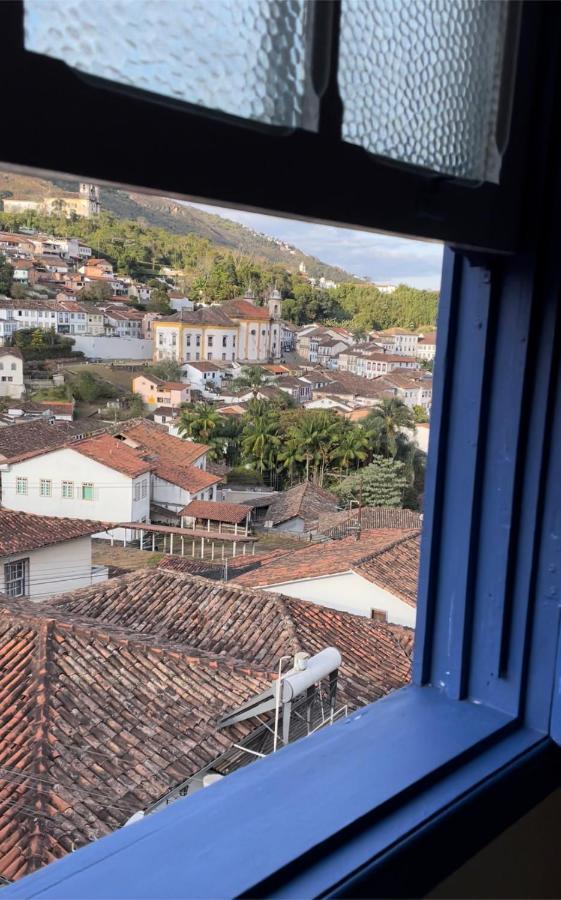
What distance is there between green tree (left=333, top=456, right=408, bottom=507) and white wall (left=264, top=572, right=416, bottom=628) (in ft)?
2.13

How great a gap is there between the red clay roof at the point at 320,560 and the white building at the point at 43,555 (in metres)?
Result: 0.98

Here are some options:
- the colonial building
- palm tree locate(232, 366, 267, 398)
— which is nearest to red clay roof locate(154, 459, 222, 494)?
palm tree locate(232, 366, 267, 398)

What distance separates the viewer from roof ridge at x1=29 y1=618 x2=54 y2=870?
2299 mm

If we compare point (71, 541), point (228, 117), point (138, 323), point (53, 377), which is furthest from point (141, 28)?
point (71, 541)

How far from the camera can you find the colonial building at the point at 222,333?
155 cm

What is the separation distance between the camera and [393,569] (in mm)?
4211

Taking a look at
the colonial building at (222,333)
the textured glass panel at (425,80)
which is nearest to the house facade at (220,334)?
the colonial building at (222,333)

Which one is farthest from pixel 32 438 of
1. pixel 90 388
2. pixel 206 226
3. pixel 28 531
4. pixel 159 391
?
pixel 28 531

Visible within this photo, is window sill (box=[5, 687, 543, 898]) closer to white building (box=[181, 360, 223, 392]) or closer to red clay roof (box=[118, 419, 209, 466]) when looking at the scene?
white building (box=[181, 360, 223, 392])

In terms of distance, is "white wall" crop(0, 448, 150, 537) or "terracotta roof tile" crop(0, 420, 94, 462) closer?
"terracotta roof tile" crop(0, 420, 94, 462)

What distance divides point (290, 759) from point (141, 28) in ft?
1.21

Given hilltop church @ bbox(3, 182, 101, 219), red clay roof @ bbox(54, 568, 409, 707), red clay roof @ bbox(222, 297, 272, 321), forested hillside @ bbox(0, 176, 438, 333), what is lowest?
red clay roof @ bbox(54, 568, 409, 707)

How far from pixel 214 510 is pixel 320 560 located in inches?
43.2

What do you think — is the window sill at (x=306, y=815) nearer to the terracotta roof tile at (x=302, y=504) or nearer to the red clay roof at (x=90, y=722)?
the red clay roof at (x=90, y=722)
